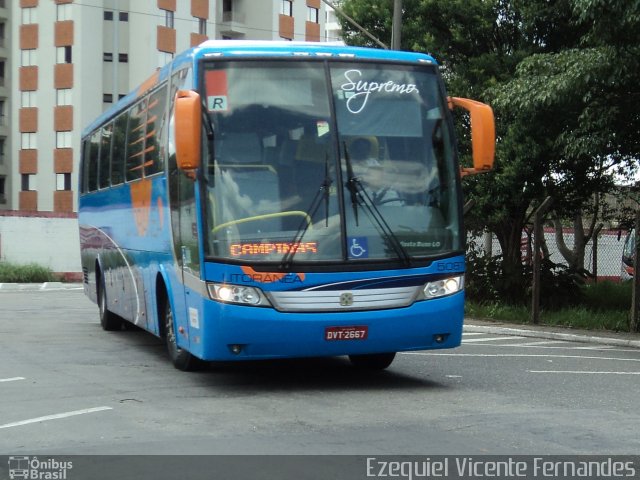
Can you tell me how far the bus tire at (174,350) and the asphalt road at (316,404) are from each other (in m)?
0.13

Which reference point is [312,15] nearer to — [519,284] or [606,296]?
[606,296]

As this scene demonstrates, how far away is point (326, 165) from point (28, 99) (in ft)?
188

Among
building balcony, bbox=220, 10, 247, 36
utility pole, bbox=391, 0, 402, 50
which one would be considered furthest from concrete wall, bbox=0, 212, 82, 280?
building balcony, bbox=220, 10, 247, 36

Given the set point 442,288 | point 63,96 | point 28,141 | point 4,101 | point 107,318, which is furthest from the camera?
point 4,101

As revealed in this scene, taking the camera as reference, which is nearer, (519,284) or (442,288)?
(442,288)

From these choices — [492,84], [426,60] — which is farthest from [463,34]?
[426,60]

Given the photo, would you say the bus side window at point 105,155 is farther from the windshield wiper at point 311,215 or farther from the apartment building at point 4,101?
the apartment building at point 4,101

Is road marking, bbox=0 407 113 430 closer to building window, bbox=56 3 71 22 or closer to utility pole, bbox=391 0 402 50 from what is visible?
utility pole, bbox=391 0 402 50

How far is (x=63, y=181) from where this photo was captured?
65000 millimetres

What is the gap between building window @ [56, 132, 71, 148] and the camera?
6384cm

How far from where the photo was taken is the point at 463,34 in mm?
23578
